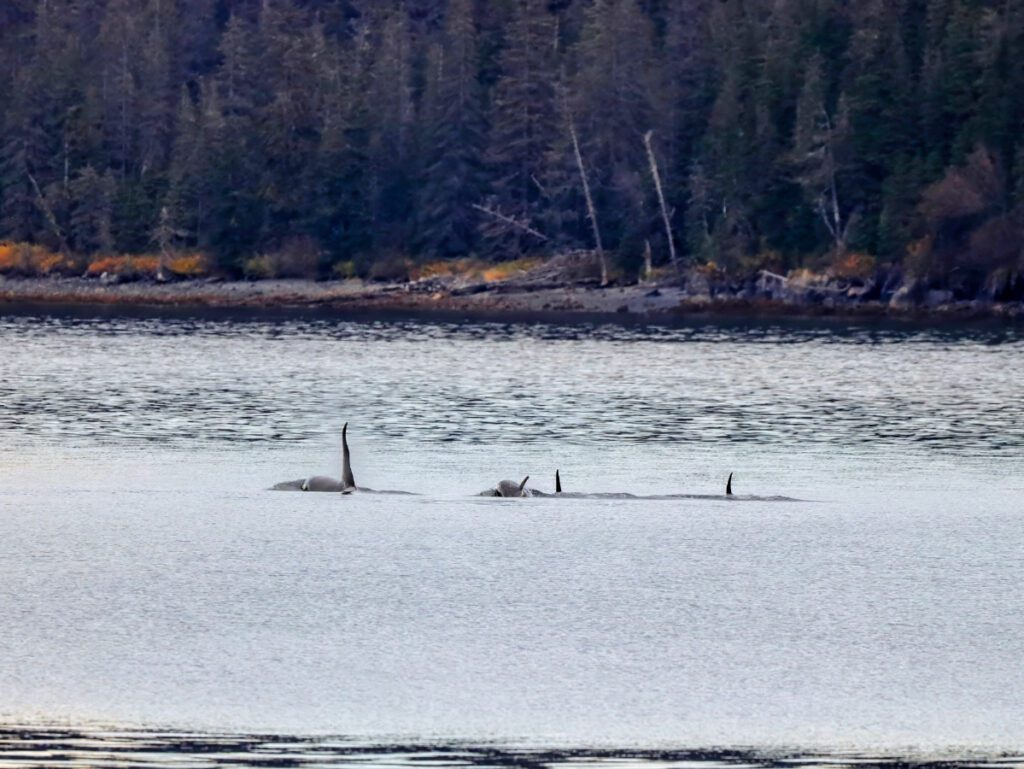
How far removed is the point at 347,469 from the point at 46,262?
91.3 metres

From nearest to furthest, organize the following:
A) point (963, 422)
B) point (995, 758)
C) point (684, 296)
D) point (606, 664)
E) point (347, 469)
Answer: point (995, 758) < point (606, 664) < point (347, 469) < point (963, 422) < point (684, 296)

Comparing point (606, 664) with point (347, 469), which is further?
point (347, 469)

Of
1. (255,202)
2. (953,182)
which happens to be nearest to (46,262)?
(255,202)

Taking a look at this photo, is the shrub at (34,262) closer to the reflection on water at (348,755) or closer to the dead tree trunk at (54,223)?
the dead tree trunk at (54,223)

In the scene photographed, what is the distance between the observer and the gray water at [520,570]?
16.6 m

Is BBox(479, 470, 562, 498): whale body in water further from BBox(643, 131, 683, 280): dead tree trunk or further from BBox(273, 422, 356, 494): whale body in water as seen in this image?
BBox(643, 131, 683, 280): dead tree trunk

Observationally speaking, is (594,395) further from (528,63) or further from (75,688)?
(528,63)

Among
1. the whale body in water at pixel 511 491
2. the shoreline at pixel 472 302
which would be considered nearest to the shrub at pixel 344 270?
the shoreline at pixel 472 302

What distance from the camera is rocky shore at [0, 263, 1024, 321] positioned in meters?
91.1

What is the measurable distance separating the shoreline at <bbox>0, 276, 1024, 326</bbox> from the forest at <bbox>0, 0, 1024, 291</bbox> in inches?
80.8

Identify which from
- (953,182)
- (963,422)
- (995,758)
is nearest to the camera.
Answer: (995,758)

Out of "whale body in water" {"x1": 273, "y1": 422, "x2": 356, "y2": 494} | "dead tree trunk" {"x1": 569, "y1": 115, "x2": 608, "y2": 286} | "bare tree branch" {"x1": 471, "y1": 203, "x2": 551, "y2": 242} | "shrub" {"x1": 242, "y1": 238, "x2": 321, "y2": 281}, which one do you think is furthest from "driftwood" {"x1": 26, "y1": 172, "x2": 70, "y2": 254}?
"whale body in water" {"x1": 273, "y1": 422, "x2": 356, "y2": 494}

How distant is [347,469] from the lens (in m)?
29.6

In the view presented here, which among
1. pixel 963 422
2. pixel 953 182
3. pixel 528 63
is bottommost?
pixel 963 422
